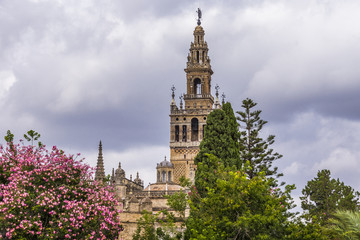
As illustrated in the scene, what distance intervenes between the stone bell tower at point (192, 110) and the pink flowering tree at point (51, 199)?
52.6 m

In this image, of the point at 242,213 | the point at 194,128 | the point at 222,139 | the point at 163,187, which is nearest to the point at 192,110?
the point at 194,128

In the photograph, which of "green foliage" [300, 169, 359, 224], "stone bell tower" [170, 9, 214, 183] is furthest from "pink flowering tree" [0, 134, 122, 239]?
"stone bell tower" [170, 9, 214, 183]

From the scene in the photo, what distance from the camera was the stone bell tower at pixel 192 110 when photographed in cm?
8081

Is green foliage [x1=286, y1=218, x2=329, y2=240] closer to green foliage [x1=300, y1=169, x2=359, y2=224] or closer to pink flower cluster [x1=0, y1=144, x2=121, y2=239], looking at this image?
pink flower cluster [x1=0, y1=144, x2=121, y2=239]

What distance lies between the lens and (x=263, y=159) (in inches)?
1934

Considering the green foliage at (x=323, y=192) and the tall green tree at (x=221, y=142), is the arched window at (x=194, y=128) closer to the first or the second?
the green foliage at (x=323, y=192)

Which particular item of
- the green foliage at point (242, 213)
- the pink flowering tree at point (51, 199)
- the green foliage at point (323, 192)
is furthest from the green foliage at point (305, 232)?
the green foliage at point (323, 192)

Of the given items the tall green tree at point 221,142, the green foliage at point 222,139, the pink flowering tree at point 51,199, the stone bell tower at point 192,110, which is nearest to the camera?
the pink flowering tree at point 51,199

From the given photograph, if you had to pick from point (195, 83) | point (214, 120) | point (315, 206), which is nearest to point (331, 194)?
point (315, 206)

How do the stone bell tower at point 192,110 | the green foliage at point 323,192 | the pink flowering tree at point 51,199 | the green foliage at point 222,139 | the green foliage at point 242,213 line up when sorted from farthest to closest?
the stone bell tower at point 192,110 → the green foliage at point 323,192 → the green foliage at point 222,139 → the green foliage at point 242,213 → the pink flowering tree at point 51,199

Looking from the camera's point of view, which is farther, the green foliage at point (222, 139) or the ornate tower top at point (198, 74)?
the ornate tower top at point (198, 74)

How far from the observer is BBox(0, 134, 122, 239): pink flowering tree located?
2416 centimetres

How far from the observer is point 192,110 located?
82.7m

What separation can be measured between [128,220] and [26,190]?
2136 centimetres
